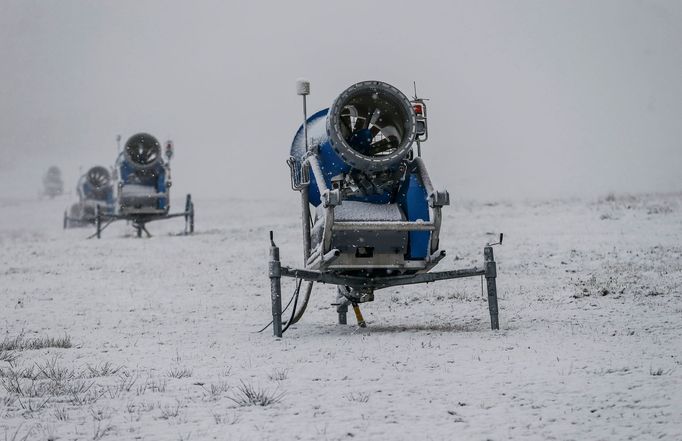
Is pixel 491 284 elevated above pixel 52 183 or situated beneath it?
situated beneath

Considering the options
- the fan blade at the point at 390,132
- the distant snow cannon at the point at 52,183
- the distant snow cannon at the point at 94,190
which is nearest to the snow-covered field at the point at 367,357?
the fan blade at the point at 390,132

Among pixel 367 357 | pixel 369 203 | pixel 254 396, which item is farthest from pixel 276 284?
pixel 254 396

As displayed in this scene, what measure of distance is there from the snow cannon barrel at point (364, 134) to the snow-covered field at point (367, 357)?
2.13 m

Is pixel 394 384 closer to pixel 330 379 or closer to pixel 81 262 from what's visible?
pixel 330 379

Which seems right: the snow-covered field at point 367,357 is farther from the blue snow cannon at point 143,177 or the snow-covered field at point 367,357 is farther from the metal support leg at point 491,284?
the blue snow cannon at point 143,177

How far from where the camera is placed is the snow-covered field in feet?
19.2

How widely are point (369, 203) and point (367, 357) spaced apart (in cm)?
250

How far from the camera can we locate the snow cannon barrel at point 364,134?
9.59 meters

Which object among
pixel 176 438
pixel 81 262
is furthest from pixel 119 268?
pixel 176 438

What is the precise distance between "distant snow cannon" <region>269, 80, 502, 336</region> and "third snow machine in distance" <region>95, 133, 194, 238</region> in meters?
18.5

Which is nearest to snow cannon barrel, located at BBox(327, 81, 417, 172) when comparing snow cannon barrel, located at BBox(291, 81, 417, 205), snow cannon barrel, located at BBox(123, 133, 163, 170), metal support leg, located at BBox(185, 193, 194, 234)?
snow cannon barrel, located at BBox(291, 81, 417, 205)

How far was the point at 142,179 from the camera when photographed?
2861 cm

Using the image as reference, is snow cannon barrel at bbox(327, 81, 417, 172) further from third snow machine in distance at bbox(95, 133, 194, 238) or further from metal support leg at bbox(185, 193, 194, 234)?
metal support leg at bbox(185, 193, 194, 234)

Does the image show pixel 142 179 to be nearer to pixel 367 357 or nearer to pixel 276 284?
pixel 276 284
